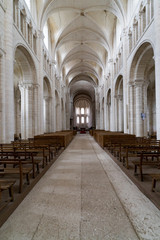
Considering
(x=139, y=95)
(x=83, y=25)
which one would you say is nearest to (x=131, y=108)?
(x=139, y=95)

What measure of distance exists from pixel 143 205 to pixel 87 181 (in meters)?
1.63

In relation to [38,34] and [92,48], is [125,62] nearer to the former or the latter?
[38,34]

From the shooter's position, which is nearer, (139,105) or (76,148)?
(76,148)

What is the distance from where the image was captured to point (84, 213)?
2.69 m

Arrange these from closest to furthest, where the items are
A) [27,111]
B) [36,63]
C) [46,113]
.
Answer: [27,111] → [36,63] → [46,113]

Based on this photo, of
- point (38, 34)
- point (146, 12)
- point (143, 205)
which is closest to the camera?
point (143, 205)

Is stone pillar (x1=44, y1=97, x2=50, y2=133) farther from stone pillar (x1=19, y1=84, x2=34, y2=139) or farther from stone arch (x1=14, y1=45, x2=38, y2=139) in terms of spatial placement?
stone pillar (x1=19, y1=84, x2=34, y2=139)

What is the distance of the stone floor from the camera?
7.26 ft

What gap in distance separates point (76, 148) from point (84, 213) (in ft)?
26.8

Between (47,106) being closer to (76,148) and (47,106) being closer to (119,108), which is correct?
(119,108)

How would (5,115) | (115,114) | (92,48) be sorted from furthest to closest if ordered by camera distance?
(92,48) < (115,114) < (5,115)

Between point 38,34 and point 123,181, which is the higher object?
point 38,34

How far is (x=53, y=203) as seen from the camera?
10.0 ft

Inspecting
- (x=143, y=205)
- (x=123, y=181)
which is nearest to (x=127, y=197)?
(x=143, y=205)
